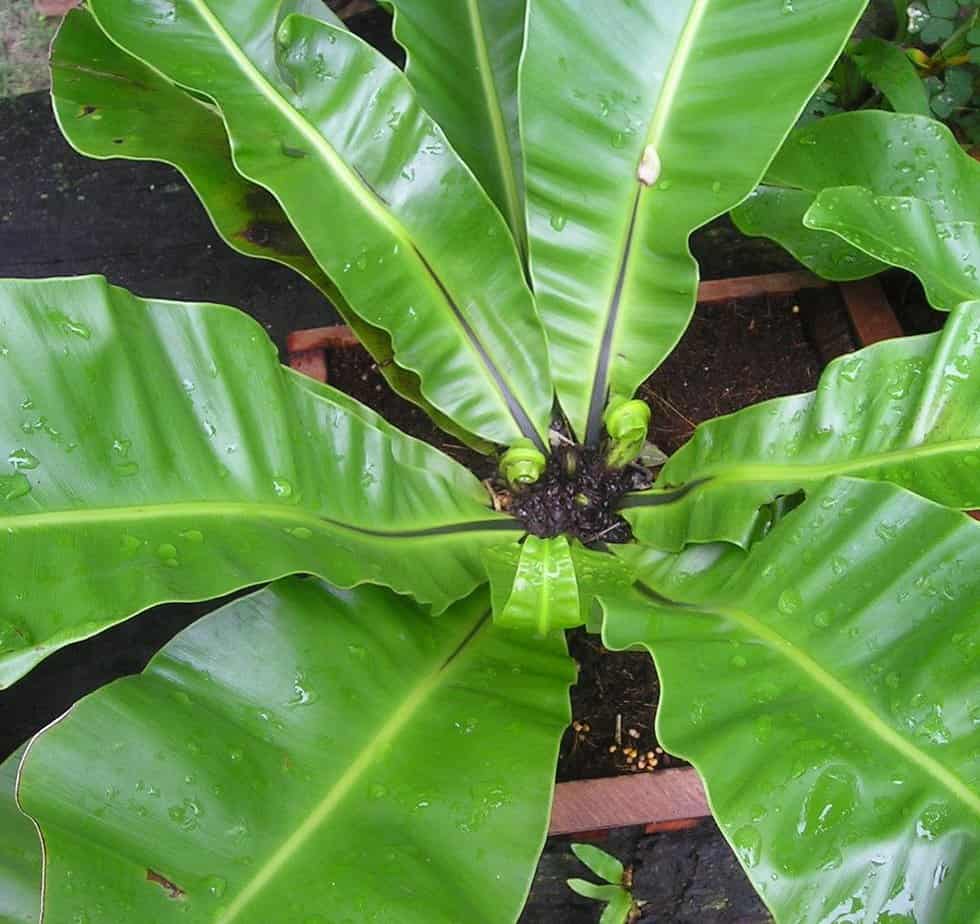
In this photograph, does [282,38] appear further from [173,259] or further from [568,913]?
[568,913]

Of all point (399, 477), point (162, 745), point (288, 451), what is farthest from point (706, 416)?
point (162, 745)

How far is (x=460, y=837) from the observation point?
662 millimetres

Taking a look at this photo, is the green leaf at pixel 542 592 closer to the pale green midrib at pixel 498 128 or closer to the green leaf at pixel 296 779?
the green leaf at pixel 296 779

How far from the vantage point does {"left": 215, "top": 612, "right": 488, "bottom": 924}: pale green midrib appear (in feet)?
1.97

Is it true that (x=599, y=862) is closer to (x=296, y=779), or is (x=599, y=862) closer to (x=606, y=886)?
(x=606, y=886)

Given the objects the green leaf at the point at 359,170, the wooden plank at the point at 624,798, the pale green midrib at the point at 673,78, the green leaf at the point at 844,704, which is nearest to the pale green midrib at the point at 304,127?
the green leaf at the point at 359,170

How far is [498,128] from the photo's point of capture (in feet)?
3.46

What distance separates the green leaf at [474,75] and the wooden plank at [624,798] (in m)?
0.69

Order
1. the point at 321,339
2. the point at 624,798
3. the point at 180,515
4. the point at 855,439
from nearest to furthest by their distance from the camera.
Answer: the point at 180,515 → the point at 855,439 → the point at 624,798 → the point at 321,339

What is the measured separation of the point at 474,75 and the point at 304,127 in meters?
0.24

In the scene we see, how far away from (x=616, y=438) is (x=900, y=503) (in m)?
0.36

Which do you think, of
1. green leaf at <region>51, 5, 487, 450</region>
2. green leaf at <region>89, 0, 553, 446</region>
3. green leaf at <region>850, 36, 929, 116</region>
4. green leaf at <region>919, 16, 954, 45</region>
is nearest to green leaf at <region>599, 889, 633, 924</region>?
green leaf at <region>89, 0, 553, 446</region>

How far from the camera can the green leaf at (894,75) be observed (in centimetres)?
118

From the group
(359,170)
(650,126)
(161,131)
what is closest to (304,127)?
(359,170)
